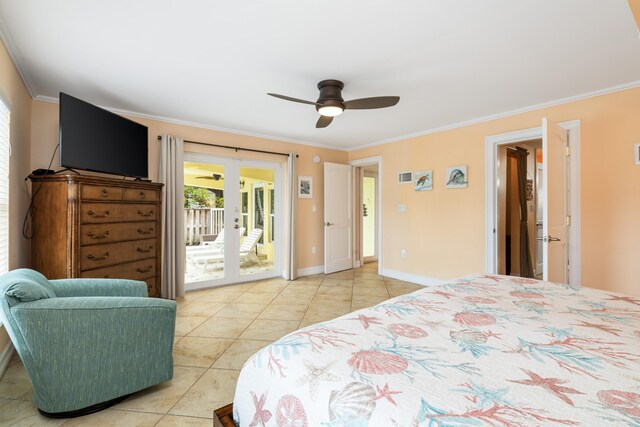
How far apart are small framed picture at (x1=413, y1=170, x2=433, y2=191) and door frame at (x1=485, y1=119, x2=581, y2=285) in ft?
2.58

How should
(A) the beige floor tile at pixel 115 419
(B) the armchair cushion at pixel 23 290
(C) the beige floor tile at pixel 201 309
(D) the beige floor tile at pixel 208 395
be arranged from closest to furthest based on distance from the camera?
(B) the armchair cushion at pixel 23 290, (A) the beige floor tile at pixel 115 419, (D) the beige floor tile at pixel 208 395, (C) the beige floor tile at pixel 201 309

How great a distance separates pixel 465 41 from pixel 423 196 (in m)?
2.68

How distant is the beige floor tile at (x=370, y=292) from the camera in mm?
4023

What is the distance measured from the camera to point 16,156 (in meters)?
2.58

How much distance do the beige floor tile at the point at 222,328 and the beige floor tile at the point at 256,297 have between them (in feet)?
1.96

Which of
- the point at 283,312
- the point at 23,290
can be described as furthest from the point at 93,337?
the point at 283,312

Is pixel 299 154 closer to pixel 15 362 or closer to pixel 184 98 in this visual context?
pixel 184 98

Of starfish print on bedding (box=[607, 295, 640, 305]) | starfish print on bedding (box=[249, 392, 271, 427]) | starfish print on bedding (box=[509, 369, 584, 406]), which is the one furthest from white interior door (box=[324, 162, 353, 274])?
starfish print on bedding (box=[509, 369, 584, 406])

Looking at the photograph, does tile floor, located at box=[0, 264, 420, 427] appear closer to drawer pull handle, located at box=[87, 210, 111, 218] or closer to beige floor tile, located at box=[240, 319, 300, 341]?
beige floor tile, located at box=[240, 319, 300, 341]

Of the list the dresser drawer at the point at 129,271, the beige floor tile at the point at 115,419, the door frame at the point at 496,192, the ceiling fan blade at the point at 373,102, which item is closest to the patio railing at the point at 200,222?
the dresser drawer at the point at 129,271

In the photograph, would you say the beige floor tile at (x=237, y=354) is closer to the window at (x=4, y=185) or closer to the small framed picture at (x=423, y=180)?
the window at (x=4, y=185)

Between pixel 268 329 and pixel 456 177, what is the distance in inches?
126

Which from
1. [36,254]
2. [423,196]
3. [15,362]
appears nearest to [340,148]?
[423,196]

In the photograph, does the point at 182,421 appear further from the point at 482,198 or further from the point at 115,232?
the point at 482,198
